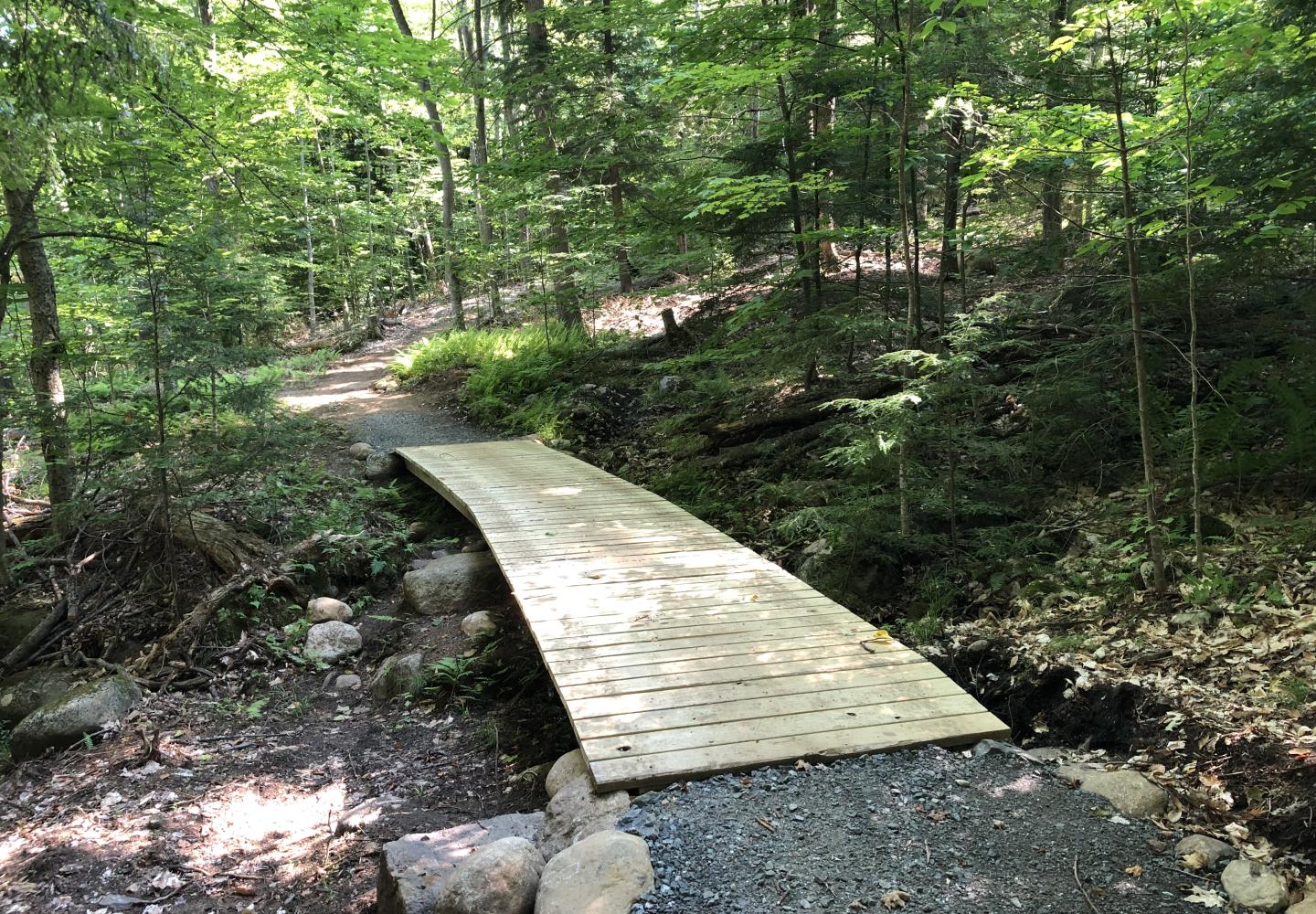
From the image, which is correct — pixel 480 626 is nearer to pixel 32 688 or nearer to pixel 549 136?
pixel 32 688

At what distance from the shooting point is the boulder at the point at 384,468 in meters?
10.6

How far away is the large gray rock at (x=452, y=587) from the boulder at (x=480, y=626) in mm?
556

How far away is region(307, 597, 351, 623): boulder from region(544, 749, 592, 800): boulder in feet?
14.1

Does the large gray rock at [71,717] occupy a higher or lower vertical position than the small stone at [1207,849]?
lower

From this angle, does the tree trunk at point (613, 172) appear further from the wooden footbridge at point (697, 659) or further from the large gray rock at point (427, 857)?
the large gray rock at point (427, 857)

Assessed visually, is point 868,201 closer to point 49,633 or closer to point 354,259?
point 49,633

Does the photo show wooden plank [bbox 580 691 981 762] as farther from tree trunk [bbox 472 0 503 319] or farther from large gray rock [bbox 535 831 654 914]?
tree trunk [bbox 472 0 503 319]

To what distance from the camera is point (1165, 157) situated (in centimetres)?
593

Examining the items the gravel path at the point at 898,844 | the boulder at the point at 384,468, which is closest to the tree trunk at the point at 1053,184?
the gravel path at the point at 898,844

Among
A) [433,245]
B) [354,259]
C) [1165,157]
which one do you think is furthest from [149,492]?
[433,245]

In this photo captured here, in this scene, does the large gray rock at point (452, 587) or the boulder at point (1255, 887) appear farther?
the large gray rock at point (452, 587)

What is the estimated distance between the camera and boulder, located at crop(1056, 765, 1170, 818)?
3.01 meters

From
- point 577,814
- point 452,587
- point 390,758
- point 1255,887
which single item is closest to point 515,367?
point 452,587

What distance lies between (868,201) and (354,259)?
2059 cm
